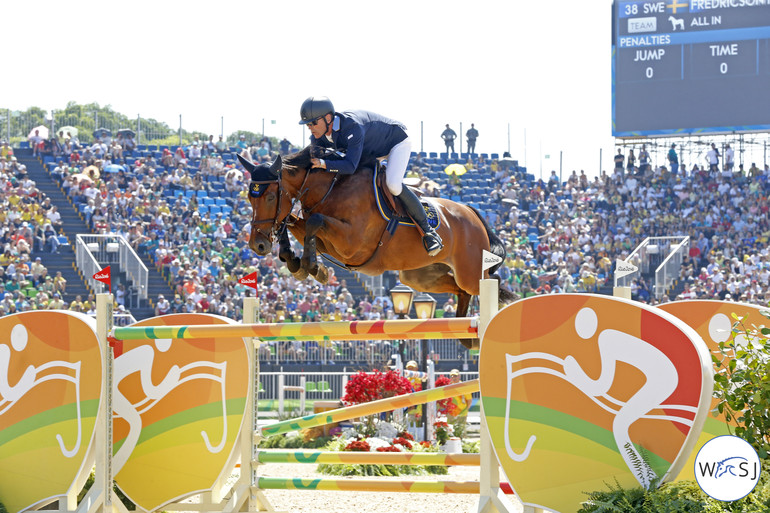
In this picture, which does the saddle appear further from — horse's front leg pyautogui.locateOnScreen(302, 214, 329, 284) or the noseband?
the noseband

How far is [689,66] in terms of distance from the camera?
2358 centimetres

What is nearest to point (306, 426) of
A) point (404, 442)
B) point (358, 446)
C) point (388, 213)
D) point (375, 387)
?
point (388, 213)

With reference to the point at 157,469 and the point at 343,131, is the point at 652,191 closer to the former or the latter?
the point at 343,131

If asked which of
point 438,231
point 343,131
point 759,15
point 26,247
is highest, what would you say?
point 759,15

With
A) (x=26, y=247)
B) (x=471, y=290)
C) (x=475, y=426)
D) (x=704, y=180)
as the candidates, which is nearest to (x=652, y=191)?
(x=704, y=180)

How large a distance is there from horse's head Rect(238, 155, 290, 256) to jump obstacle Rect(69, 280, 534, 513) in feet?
2.93

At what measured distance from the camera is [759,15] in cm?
2338

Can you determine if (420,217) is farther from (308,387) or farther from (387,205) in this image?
(308,387)

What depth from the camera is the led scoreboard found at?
76.3 ft

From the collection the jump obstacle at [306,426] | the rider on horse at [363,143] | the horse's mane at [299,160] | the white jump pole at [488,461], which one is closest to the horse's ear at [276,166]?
the horse's mane at [299,160]

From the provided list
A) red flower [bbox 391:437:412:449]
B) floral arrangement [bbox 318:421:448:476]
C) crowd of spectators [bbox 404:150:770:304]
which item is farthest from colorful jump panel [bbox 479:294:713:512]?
crowd of spectators [bbox 404:150:770:304]

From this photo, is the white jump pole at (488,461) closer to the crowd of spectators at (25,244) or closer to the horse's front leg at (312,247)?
the horse's front leg at (312,247)

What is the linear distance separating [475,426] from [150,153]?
44.5ft
